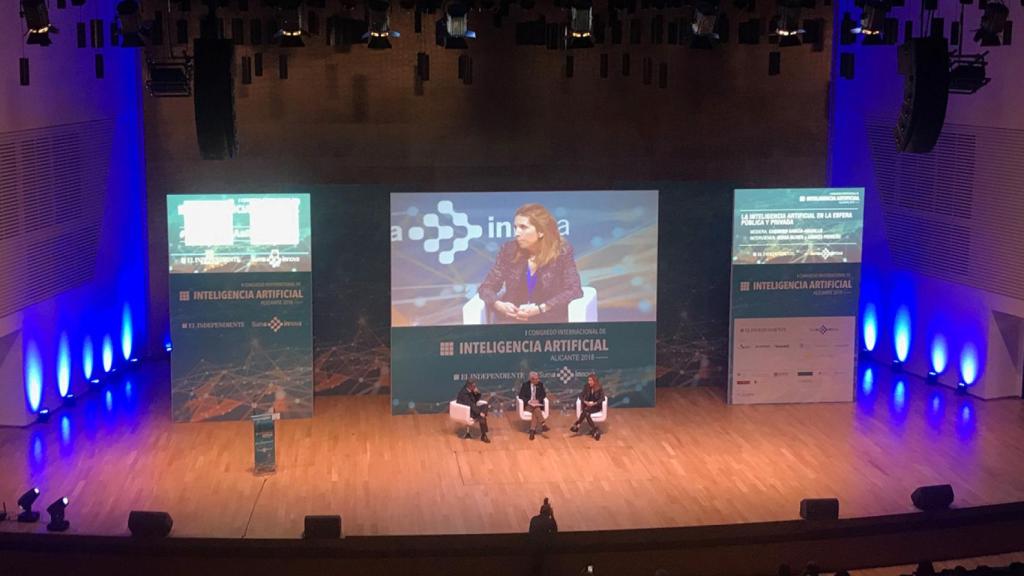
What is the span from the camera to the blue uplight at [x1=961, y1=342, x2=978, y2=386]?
16.0 metres

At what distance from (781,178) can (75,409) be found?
882 centimetres

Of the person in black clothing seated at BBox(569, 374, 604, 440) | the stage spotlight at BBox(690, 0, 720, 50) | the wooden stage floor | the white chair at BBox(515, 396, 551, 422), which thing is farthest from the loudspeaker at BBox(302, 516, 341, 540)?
the stage spotlight at BBox(690, 0, 720, 50)

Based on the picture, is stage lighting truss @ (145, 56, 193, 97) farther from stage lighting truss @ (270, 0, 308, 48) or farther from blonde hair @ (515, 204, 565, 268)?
Answer: blonde hair @ (515, 204, 565, 268)

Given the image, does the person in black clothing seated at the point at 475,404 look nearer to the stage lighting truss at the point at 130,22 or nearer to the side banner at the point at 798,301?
the side banner at the point at 798,301

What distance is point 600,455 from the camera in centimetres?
1408

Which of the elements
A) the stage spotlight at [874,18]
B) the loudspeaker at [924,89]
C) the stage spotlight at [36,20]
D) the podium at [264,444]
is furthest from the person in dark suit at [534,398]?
the stage spotlight at [36,20]

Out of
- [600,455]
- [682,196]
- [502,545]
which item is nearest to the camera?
[502,545]

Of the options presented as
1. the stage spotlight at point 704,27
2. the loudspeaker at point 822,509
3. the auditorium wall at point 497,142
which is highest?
the stage spotlight at point 704,27

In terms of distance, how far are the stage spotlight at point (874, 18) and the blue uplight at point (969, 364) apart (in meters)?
4.31

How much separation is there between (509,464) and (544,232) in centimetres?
289

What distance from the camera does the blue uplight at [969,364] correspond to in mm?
15969

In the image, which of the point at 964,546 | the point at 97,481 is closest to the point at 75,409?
the point at 97,481

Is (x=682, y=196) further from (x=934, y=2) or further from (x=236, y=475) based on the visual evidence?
(x=236, y=475)

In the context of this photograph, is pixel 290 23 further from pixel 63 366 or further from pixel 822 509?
pixel 822 509
